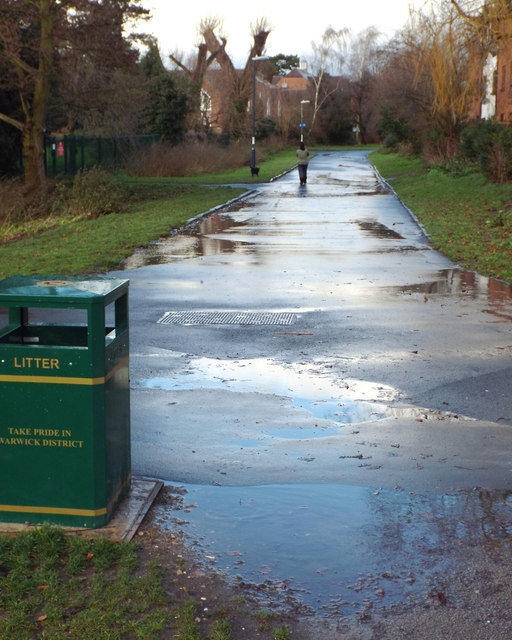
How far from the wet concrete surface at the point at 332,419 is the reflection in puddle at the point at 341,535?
0.01 meters

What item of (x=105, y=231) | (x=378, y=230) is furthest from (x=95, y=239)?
(x=378, y=230)

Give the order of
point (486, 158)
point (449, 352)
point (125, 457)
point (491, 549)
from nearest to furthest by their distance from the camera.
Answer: point (491, 549) → point (125, 457) → point (449, 352) → point (486, 158)

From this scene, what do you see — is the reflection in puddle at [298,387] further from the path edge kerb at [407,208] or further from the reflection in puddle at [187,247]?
the path edge kerb at [407,208]

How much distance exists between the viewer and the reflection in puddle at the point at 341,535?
3951 mm

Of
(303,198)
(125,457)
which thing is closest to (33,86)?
(303,198)

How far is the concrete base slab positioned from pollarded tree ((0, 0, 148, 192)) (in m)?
25.5

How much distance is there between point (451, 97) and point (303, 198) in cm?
687

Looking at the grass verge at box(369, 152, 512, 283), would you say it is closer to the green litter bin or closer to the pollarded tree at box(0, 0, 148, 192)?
the green litter bin

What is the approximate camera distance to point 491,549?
4.29 metres

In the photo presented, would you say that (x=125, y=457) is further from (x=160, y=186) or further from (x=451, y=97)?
(x=160, y=186)

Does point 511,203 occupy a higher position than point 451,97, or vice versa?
point 451,97

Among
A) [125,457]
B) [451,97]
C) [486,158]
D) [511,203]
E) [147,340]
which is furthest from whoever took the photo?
[486,158]

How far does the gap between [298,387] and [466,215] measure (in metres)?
17.3

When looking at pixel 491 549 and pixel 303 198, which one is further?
pixel 303 198
